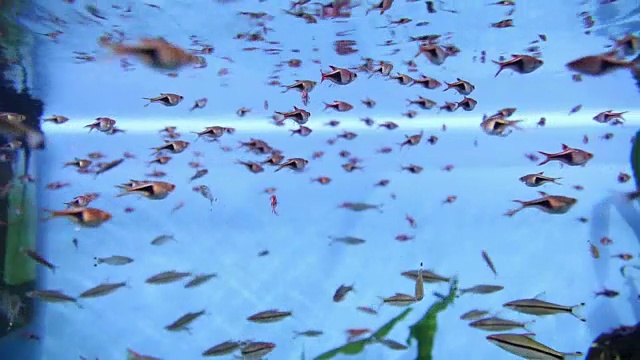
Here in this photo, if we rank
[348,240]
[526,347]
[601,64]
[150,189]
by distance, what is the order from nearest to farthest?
1. [526,347]
2. [150,189]
3. [601,64]
4. [348,240]

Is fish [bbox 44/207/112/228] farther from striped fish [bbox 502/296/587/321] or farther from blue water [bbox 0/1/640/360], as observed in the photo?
blue water [bbox 0/1/640/360]

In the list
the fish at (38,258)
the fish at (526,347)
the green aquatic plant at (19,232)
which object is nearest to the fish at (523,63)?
the fish at (526,347)

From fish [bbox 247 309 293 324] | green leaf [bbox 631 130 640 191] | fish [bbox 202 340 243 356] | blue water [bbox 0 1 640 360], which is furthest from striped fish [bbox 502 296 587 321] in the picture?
blue water [bbox 0 1 640 360]

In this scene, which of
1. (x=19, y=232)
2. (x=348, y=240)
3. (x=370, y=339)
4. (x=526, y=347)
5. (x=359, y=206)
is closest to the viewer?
(x=526, y=347)

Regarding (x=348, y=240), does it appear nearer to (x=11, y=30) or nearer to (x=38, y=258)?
(x=38, y=258)

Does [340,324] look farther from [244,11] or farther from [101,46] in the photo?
[101,46]

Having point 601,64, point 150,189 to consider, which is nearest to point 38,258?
point 150,189
